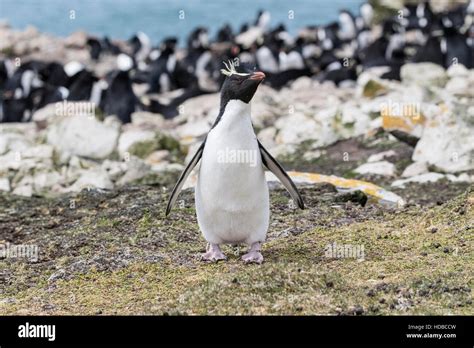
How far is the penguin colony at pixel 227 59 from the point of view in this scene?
22719 mm

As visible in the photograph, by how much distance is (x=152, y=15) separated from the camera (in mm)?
75812

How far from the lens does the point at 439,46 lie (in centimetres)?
2589

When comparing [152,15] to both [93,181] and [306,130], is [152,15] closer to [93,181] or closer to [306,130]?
[306,130]

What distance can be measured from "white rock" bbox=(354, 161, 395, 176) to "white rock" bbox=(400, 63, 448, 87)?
25.7ft

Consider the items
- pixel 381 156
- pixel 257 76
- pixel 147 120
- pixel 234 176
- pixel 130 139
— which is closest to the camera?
pixel 257 76

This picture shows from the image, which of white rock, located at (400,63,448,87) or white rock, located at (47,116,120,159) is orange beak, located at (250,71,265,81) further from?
white rock, located at (400,63,448,87)

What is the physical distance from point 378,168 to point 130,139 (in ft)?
15.5

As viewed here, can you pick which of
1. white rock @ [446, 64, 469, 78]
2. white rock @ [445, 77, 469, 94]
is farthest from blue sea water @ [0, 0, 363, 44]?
white rock @ [445, 77, 469, 94]

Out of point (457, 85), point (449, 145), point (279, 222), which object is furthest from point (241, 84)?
point (457, 85)

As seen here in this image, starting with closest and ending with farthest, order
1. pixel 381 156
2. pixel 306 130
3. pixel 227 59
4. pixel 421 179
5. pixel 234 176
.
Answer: pixel 234 176
pixel 421 179
pixel 381 156
pixel 306 130
pixel 227 59

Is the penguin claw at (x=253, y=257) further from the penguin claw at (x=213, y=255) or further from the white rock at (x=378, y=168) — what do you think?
the white rock at (x=378, y=168)

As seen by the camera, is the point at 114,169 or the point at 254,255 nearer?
the point at 254,255

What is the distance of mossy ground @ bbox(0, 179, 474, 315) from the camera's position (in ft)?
19.1
